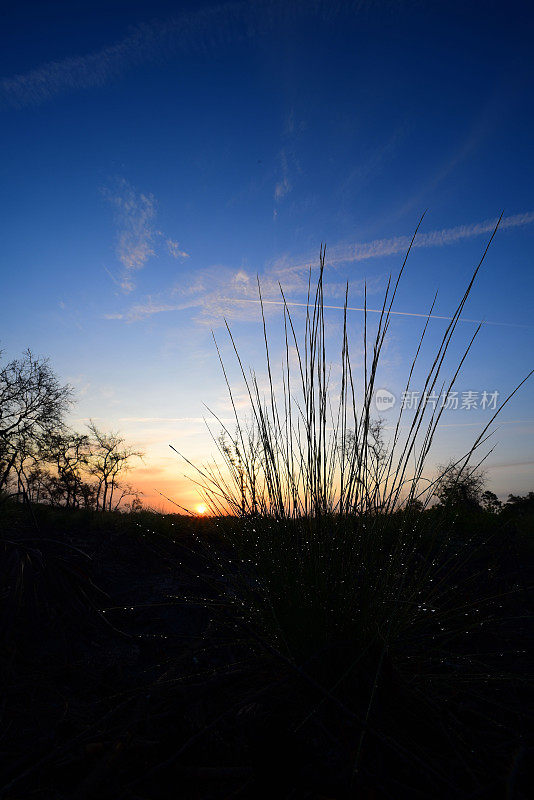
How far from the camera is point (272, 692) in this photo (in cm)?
120

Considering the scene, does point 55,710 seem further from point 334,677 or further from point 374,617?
point 374,617

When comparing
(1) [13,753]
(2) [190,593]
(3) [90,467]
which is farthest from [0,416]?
(1) [13,753]

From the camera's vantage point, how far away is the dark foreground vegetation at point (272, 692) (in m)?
0.90

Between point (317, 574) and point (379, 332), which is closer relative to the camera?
point (317, 574)

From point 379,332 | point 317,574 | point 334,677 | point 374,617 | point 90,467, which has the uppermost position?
point 90,467

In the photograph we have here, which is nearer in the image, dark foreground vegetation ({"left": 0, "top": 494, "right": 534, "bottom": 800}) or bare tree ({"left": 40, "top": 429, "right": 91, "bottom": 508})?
dark foreground vegetation ({"left": 0, "top": 494, "right": 534, "bottom": 800})

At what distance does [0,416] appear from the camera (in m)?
16.0

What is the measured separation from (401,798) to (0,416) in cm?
1856

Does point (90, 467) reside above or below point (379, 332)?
above

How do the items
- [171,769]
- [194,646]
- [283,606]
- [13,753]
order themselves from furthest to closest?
[194,646], [283,606], [13,753], [171,769]

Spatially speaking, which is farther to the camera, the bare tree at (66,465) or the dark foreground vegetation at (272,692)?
the bare tree at (66,465)

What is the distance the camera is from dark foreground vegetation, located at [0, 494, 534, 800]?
0.90 m

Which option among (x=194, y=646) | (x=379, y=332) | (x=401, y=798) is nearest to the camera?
(x=401, y=798)

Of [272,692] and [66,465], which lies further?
[66,465]
